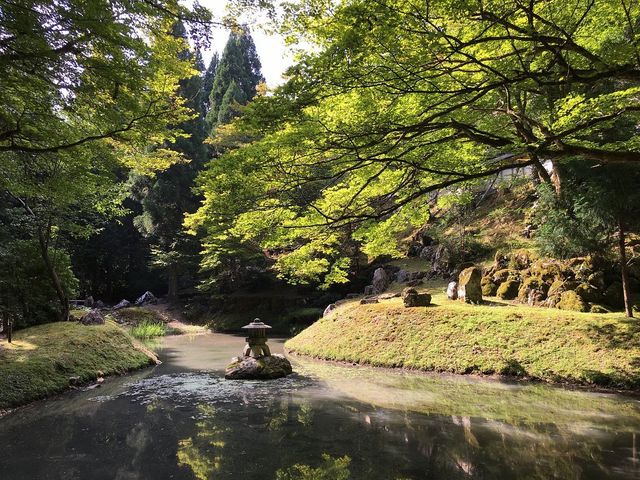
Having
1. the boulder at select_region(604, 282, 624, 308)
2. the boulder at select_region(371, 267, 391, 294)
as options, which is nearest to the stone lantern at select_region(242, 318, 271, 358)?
the boulder at select_region(371, 267, 391, 294)

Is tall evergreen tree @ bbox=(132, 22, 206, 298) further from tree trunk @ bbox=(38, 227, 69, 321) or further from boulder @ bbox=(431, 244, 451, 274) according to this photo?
boulder @ bbox=(431, 244, 451, 274)

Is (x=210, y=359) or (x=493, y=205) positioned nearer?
(x=210, y=359)

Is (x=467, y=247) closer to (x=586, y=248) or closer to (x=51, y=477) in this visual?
(x=586, y=248)

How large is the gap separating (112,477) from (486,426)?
17.7ft

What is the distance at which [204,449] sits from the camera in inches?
233

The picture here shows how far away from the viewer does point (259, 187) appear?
7.42m

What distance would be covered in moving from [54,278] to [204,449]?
1070cm

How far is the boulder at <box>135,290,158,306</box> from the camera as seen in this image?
2977 cm

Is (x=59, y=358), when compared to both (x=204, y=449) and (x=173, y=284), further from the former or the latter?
(x=173, y=284)

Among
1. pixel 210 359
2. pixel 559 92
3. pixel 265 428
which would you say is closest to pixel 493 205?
pixel 559 92

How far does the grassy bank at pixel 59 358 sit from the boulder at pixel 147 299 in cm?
1589

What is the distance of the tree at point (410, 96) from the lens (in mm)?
5086

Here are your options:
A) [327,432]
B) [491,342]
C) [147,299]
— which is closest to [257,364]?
[327,432]

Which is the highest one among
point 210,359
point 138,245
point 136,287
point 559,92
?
point 559,92
